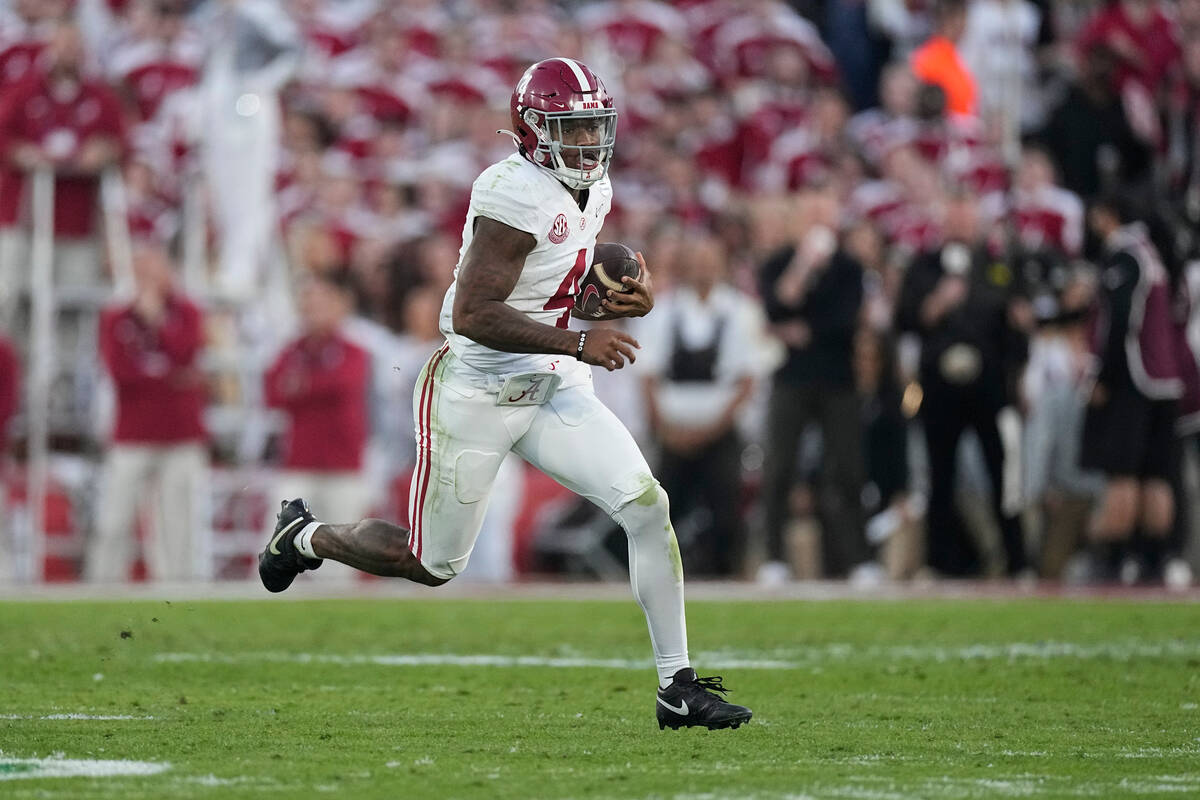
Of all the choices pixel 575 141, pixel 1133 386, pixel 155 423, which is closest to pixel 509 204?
pixel 575 141

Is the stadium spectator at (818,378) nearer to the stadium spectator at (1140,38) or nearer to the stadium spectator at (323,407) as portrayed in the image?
the stadium spectator at (323,407)

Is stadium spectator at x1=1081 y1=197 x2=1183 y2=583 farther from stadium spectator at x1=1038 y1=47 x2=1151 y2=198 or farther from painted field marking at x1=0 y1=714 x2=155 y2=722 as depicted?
painted field marking at x1=0 y1=714 x2=155 y2=722

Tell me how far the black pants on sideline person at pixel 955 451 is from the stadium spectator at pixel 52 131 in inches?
205

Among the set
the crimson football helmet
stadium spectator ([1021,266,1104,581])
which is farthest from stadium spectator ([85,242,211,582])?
the crimson football helmet

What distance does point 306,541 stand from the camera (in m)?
6.39

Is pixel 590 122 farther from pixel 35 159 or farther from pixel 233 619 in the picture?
pixel 35 159

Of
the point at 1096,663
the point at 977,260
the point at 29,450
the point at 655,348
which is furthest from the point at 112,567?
the point at 1096,663

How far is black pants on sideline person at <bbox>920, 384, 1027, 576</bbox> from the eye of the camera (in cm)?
1133

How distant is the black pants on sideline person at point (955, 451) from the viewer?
446 inches

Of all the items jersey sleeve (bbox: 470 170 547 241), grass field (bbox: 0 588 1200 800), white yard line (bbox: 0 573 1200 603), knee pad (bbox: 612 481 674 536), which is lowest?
grass field (bbox: 0 588 1200 800)

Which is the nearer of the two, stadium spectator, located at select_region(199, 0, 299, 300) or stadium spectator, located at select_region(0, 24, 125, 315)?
stadium spectator, located at select_region(0, 24, 125, 315)

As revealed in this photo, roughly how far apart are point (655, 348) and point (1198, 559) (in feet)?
11.2

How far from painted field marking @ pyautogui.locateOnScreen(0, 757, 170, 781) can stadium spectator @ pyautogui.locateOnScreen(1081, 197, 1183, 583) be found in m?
7.43

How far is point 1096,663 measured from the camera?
7.52 m
